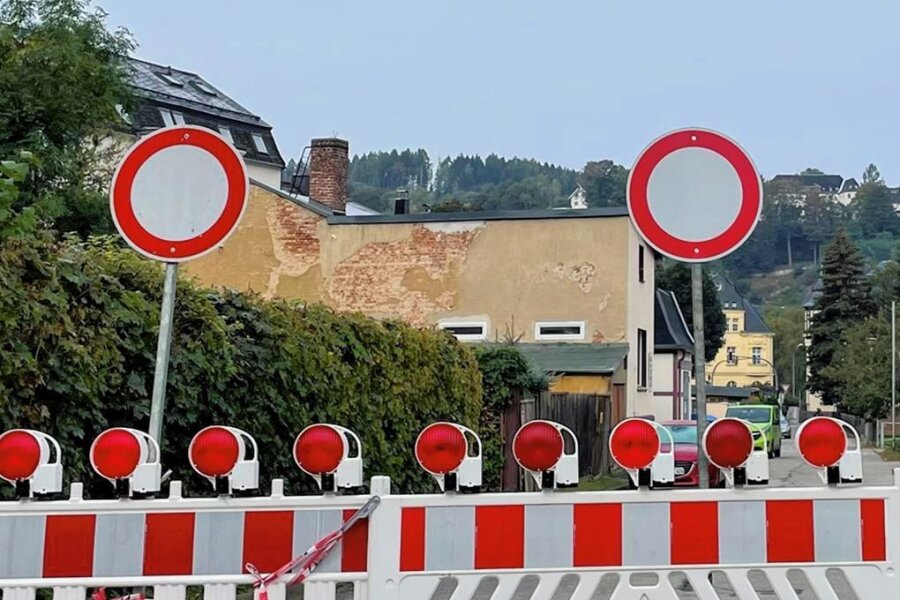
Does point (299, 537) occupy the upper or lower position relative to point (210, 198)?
lower

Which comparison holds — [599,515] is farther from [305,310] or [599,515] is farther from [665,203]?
[305,310]

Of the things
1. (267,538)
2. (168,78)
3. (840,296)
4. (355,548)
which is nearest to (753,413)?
(168,78)

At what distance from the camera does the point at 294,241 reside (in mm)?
35188

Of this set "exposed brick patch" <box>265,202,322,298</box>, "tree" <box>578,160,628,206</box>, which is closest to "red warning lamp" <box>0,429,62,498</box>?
"exposed brick patch" <box>265,202,322,298</box>

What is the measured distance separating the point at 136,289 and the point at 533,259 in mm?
26728

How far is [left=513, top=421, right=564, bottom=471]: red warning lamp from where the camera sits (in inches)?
173

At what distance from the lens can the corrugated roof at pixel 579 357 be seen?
31953mm

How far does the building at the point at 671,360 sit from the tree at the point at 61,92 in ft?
93.8

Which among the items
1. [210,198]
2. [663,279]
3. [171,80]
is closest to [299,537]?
[210,198]

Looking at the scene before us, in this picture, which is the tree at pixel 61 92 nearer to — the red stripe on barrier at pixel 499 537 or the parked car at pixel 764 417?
the red stripe on barrier at pixel 499 537

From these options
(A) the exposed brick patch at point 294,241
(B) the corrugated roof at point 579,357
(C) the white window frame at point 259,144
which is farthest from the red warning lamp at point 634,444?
(C) the white window frame at point 259,144

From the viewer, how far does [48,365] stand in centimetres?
664

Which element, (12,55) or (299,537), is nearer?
(299,537)

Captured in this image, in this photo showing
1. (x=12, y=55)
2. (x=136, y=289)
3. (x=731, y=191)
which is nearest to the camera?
(x=731, y=191)
